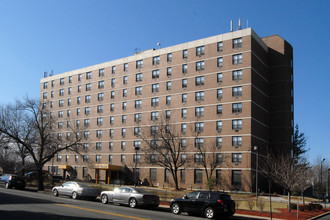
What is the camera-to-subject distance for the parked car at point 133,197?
2356 cm

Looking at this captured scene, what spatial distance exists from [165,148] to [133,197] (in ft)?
111

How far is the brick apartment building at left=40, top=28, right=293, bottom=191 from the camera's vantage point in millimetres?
55531

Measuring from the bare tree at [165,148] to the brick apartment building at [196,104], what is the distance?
1.31 meters

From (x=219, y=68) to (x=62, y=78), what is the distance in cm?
4311

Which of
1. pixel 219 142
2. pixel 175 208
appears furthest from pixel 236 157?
pixel 175 208

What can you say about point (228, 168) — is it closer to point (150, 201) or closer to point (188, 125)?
point (188, 125)

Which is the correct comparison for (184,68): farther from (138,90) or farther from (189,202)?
(189,202)

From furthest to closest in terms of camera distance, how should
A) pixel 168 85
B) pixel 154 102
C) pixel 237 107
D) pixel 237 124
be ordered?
pixel 154 102 → pixel 168 85 → pixel 237 107 → pixel 237 124

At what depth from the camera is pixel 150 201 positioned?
77.9ft

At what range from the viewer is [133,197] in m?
23.9

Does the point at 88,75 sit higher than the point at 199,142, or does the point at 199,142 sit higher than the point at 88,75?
the point at 88,75

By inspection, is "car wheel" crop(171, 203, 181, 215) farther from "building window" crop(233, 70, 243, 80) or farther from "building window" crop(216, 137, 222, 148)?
"building window" crop(233, 70, 243, 80)

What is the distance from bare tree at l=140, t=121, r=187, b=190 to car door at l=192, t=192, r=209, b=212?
115 feet

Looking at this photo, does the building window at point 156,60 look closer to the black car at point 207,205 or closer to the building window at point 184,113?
the building window at point 184,113
